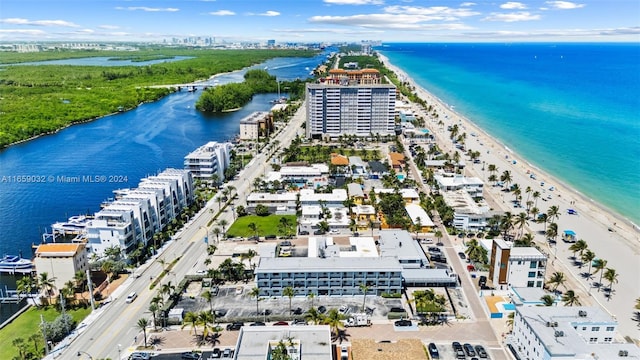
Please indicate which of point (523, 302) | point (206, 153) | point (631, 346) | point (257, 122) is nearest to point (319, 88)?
point (257, 122)

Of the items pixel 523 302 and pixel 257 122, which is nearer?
pixel 523 302

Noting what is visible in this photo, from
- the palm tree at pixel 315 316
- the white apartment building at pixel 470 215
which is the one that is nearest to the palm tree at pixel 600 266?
the white apartment building at pixel 470 215

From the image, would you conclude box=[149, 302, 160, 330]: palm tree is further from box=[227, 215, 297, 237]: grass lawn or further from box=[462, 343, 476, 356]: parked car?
box=[462, 343, 476, 356]: parked car

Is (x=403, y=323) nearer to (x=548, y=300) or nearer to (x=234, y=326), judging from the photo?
(x=548, y=300)

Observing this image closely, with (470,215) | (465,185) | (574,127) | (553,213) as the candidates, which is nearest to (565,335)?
(470,215)

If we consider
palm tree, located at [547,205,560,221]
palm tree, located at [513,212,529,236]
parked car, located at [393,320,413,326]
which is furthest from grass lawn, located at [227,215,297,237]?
palm tree, located at [547,205,560,221]

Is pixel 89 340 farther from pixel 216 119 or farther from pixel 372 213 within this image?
pixel 216 119
